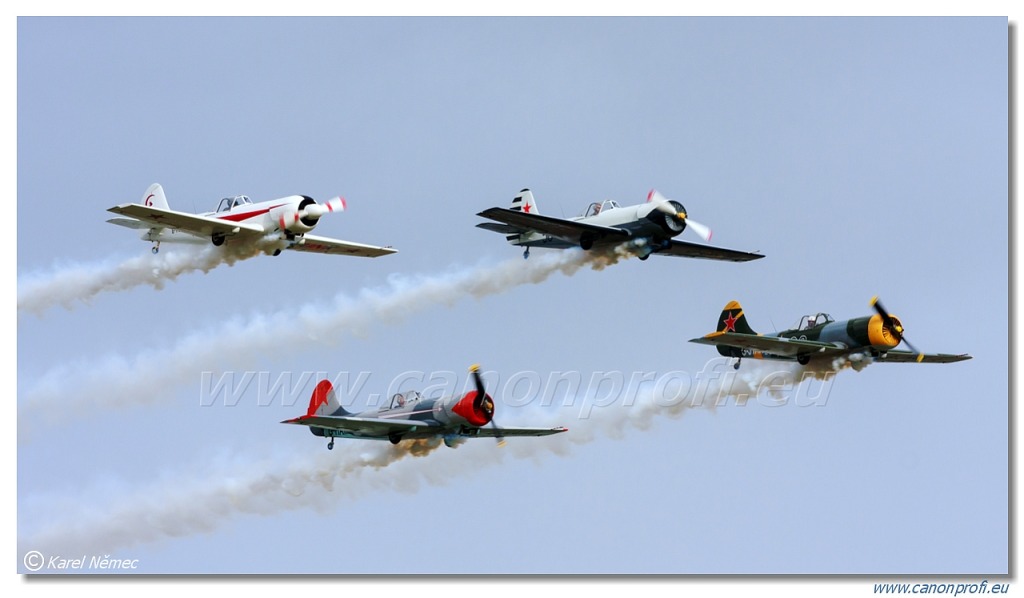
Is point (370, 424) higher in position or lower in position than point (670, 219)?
lower

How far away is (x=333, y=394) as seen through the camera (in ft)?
187

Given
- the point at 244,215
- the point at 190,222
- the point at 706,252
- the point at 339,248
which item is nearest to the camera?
the point at 190,222

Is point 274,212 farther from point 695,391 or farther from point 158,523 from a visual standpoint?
point 695,391

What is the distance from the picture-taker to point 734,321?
6169cm

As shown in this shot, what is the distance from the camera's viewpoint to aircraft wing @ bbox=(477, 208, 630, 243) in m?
57.8

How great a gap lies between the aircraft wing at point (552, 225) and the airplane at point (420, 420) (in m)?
6.19

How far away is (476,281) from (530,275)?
67.6 inches

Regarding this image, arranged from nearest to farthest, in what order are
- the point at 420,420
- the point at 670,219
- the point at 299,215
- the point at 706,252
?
the point at 420,420 → the point at 299,215 → the point at 670,219 → the point at 706,252

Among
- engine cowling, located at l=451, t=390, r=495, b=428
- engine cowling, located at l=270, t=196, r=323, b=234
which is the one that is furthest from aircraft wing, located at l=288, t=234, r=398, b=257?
engine cowling, located at l=451, t=390, r=495, b=428

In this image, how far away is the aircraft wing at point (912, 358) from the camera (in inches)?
2351

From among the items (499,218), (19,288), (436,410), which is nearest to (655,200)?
(499,218)
